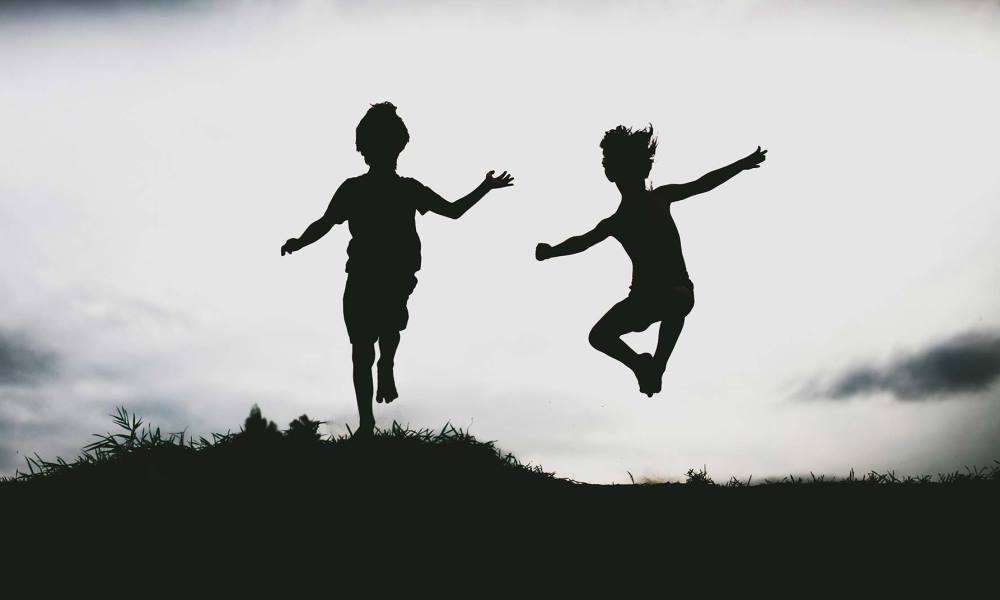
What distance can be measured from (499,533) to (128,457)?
11.5ft

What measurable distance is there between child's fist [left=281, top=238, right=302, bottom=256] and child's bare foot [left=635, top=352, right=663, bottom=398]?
3335 mm

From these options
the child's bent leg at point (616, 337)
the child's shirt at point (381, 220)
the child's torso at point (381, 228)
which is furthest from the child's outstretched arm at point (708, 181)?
the child's torso at point (381, 228)

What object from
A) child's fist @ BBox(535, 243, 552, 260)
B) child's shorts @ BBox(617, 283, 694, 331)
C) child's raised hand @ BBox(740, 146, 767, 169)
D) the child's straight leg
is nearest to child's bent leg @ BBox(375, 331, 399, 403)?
child's fist @ BBox(535, 243, 552, 260)

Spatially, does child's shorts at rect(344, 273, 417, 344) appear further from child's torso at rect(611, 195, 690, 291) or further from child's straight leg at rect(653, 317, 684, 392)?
child's straight leg at rect(653, 317, 684, 392)

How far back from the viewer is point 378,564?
17.5 feet

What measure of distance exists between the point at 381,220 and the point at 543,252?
1531 millimetres

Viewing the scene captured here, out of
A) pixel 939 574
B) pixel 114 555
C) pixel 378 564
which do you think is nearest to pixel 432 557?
pixel 378 564

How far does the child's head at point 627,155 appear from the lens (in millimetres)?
7715

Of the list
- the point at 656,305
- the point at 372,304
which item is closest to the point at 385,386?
the point at 372,304

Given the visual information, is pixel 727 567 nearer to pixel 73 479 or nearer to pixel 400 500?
pixel 400 500

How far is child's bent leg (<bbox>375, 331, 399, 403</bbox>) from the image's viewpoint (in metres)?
7.85

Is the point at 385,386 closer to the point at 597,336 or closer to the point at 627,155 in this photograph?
the point at 597,336

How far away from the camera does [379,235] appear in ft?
25.1

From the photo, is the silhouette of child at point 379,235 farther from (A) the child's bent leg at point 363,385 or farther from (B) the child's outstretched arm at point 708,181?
(B) the child's outstretched arm at point 708,181
